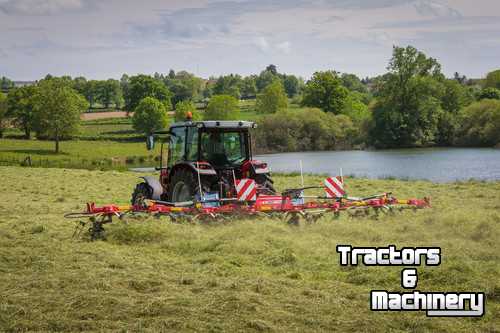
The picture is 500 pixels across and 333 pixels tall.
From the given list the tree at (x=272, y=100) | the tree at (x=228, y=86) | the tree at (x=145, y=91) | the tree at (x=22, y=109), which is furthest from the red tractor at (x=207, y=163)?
the tree at (x=228, y=86)

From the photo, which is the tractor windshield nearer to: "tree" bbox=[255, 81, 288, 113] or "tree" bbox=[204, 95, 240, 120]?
"tree" bbox=[204, 95, 240, 120]

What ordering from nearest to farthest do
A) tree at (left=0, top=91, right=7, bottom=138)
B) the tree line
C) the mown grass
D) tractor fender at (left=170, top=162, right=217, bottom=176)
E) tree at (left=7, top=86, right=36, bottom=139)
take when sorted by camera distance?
tractor fender at (left=170, top=162, right=217, bottom=176) → the mown grass → the tree line → tree at (left=7, top=86, right=36, bottom=139) → tree at (left=0, top=91, right=7, bottom=138)

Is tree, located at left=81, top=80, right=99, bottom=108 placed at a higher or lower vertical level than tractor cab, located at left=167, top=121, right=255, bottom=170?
higher

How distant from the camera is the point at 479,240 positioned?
33.0ft

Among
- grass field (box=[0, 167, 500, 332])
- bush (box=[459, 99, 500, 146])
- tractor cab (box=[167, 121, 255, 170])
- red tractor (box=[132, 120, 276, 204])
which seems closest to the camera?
grass field (box=[0, 167, 500, 332])

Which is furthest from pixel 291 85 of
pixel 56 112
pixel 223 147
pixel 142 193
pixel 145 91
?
pixel 223 147

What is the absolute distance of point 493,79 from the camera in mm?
101938

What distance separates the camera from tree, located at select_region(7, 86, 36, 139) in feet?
243

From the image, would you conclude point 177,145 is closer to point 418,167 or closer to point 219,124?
point 219,124

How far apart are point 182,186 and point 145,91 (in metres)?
86.4

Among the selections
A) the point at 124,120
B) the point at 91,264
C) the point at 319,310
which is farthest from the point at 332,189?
the point at 124,120

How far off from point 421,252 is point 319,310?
3.05 meters

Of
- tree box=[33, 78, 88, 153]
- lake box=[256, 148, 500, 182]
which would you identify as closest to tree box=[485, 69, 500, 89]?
lake box=[256, 148, 500, 182]

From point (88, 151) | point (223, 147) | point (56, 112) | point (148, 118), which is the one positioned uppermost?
point (56, 112)
